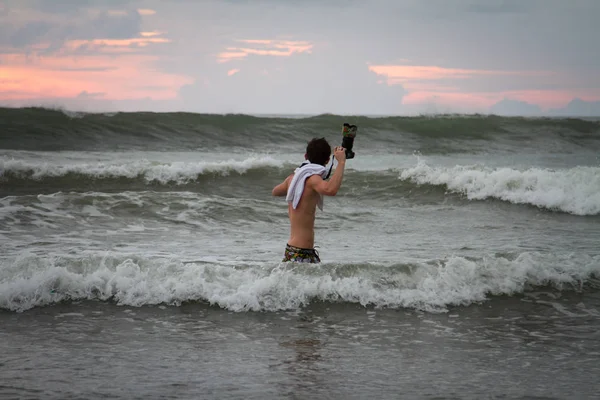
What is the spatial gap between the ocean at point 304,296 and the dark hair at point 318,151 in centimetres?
129

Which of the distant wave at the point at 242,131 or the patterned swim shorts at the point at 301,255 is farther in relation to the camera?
the distant wave at the point at 242,131

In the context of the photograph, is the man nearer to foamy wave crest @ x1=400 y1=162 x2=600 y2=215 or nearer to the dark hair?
the dark hair

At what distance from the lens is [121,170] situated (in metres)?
15.4

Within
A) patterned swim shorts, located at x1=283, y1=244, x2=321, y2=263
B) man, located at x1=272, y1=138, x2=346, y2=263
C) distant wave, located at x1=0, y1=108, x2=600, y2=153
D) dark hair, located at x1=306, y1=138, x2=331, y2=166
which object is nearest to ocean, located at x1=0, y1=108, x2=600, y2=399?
patterned swim shorts, located at x1=283, y1=244, x2=321, y2=263

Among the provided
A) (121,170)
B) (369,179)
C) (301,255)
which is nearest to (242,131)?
(121,170)

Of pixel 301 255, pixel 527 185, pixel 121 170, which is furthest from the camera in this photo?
pixel 121 170

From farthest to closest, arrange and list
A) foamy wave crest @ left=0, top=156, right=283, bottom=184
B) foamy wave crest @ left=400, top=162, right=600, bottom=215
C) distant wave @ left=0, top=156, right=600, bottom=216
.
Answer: foamy wave crest @ left=0, top=156, right=283, bottom=184 → distant wave @ left=0, top=156, right=600, bottom=216 → foamy wave crest @ left=400, top=162, right=600, bottom=215

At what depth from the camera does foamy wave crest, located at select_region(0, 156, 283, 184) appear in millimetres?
14891

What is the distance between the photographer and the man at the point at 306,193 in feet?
18.9

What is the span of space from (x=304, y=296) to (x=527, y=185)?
9338mm

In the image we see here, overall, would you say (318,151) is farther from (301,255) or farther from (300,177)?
(301,255)

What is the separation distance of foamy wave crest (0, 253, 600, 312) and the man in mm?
388

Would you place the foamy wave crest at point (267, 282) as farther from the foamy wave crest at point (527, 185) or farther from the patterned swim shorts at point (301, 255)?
the foamy wave crest at point (527, 185)

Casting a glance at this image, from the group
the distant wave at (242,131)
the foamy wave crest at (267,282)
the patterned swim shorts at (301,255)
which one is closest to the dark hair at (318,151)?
the patterned swim shorts at (301,255)
